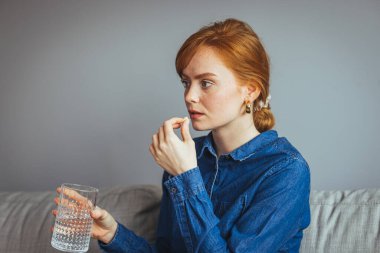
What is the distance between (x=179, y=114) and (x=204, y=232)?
850 millimetres

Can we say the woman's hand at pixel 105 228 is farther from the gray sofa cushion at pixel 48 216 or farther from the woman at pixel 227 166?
the gray sofa cushion at pixel 48 216

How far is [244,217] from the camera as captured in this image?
154 cm

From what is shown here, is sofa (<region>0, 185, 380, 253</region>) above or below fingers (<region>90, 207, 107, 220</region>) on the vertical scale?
below

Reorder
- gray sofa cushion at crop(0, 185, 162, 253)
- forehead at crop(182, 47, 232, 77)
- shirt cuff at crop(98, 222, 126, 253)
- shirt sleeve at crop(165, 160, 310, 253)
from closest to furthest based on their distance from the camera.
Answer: shirt sleeve at crop(165, 160, 310, 253), forehead at crop(182, 47, 232, 77), shirt cuff at crop(98, 222, 126, 253), gray sofa cushion at crop(0, 185, 162, 253)

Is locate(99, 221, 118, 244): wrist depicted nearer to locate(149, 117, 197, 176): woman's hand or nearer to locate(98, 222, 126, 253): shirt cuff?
locate(98, 222, 126, 253): shirt cuff

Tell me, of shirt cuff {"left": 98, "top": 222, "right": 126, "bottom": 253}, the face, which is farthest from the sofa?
the face

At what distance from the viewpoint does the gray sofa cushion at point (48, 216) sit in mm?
1989

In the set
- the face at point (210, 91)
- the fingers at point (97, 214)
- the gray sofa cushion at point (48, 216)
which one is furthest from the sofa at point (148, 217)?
the face at point (210, 91)

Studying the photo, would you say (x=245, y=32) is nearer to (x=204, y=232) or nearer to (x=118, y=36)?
(x=204, y=232)

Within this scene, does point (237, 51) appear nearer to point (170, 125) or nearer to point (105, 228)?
point (170, 125)

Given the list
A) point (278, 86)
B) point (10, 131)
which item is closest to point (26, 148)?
point (10, 131)

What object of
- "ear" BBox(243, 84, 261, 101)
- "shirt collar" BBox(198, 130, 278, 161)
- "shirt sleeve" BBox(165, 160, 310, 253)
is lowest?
"shirt sleeve" BBox(165, 160, 310, 253)

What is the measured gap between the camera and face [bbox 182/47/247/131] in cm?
164

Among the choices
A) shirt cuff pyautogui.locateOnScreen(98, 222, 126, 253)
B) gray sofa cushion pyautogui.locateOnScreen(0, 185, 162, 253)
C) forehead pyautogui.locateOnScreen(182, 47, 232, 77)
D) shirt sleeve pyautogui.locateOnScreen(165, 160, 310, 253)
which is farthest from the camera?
gray sofa cushion pyautogui.locateOnScreen(0, 185, 162, 253)
